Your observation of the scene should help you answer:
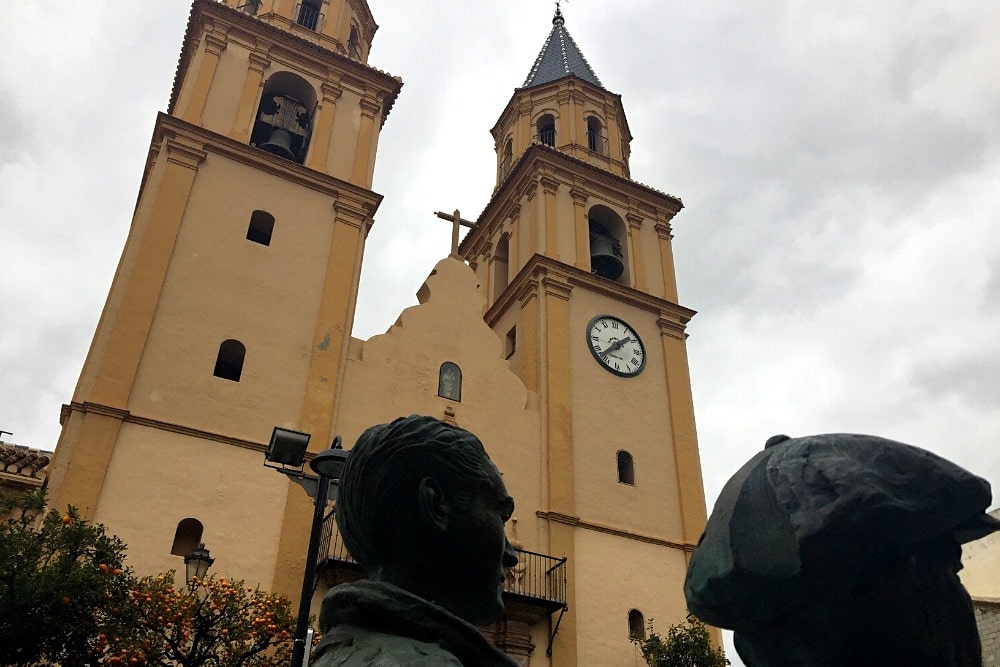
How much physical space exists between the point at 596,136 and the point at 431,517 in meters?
23.6

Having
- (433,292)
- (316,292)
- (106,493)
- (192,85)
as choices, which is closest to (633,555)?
(433,292)

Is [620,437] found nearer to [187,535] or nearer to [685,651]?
[685,651]

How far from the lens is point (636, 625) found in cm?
1480

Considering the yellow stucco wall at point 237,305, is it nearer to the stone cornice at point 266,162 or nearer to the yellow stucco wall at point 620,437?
the stone cornice at point 266,162

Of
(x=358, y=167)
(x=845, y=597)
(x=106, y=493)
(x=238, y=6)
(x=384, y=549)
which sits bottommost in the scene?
(x=845, y=597)

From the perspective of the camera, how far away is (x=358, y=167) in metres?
18.3

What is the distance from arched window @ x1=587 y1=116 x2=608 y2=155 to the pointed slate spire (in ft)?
4.80

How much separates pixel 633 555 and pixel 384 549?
1445 cm

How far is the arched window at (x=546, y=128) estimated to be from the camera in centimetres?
2441

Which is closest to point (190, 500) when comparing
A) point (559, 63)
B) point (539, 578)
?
point (539, 578)

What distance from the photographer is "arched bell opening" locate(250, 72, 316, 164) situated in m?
17.8

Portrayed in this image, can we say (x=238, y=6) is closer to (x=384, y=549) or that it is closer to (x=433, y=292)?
(x=433, y=292)

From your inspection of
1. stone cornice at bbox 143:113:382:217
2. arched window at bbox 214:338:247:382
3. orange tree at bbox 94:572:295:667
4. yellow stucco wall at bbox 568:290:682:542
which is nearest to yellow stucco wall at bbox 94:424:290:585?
arched window at bbox 214:338:247:382

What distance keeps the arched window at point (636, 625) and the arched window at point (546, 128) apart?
14142 millimetres
